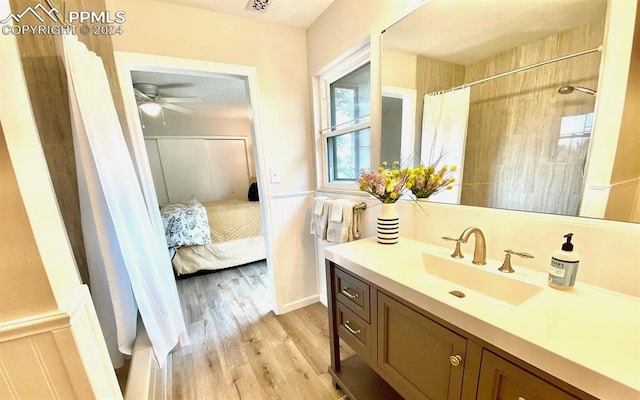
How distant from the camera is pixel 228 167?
502cm

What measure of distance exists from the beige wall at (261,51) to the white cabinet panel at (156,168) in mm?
3413

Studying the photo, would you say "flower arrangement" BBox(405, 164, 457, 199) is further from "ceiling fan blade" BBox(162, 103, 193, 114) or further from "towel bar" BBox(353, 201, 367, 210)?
"ceiling fan blade" BBox(162, 103, 193, 114)

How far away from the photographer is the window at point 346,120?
66.3 inches

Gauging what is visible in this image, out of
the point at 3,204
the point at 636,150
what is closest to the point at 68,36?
the point at 3,204

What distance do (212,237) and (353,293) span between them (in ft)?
7.83

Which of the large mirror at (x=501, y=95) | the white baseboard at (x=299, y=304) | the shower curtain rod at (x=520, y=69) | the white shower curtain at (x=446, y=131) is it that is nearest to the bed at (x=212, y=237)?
the white baseboard at (x=299, y=304)

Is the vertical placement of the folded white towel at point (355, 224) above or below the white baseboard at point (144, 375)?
above

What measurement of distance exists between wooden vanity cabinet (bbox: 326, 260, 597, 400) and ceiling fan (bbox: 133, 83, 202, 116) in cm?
296

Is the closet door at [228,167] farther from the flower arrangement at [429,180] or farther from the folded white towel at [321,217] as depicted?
the flower arrangement at [429,180]

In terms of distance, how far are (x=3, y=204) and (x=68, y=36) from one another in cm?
100

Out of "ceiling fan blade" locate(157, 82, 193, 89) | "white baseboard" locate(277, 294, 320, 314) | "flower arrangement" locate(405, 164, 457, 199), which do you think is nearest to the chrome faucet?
"flower arrangement" locate(405, 164, 457, 199)

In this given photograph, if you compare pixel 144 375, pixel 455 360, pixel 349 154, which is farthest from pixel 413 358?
Result: pixel 349 154

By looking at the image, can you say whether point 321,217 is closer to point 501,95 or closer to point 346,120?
point 346,120

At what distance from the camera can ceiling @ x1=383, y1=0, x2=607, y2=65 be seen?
80 cm
